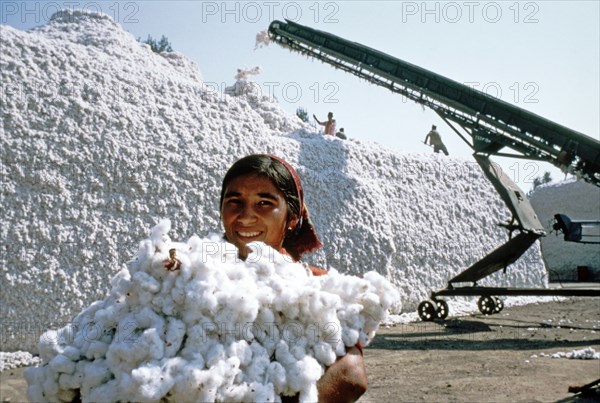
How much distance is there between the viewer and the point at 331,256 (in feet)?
20.5

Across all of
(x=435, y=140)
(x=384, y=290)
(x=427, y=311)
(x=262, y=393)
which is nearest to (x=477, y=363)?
(x=427, y=311)

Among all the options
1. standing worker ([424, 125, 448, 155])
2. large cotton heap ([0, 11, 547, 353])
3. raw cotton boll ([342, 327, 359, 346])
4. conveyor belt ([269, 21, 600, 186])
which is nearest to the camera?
raw cotton boll ([342, 327, 359, 346])

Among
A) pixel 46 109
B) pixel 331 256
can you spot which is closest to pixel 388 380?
pixel 331 256

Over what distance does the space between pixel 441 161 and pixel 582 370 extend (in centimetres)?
487

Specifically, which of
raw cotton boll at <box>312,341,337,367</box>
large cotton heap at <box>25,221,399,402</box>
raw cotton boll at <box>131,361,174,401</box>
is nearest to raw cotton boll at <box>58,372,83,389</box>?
large cotton heap at <box>25,221,399,402</box>

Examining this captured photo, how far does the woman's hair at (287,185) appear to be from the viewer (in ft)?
4.90

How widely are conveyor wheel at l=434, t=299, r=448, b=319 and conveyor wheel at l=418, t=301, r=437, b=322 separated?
7 cm

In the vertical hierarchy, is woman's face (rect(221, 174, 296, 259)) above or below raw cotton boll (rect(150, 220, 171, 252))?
above

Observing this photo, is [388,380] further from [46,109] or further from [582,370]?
[46,109]

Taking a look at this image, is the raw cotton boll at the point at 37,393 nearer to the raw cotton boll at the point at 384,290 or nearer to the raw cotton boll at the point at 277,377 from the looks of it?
the raw cotton boll at the point at 277,377

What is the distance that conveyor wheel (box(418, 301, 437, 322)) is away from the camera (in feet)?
22.8

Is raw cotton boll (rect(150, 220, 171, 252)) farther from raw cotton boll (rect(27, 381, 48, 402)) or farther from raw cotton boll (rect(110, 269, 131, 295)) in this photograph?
raw cotton boll (rect(27, 381, 48, 402))

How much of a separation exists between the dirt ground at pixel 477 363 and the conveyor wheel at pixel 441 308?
0.34ft

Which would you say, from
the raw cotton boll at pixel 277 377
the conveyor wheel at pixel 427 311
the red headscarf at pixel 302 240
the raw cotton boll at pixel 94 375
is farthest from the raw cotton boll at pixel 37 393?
the conveyor wheel at pixel 427 311
